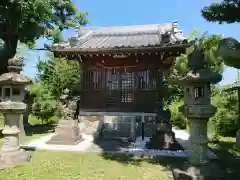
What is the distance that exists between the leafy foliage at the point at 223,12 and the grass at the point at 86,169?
4644mm

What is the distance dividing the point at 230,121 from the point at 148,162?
687 centimetres

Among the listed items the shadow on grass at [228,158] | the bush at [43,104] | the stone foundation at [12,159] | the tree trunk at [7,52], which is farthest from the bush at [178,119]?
the stone foundation at [12,159]

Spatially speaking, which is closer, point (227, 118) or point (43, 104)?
point (227, 118)

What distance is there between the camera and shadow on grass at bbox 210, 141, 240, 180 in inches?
256

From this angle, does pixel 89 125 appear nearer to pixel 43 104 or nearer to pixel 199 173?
pixel 43 104

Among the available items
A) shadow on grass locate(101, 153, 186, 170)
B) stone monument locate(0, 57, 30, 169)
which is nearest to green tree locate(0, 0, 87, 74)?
stone monument locate(0, 57, 30, 169)

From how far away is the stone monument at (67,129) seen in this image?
1011 cm

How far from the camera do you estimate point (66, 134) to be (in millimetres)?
10211

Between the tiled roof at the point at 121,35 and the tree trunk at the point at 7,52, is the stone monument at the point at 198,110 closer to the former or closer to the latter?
the tiled roof at the point at 121,35

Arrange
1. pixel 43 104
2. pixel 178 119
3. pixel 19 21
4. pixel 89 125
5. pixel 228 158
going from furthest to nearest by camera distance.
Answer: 1. pixel 43 104
2. pixel 178 119
3. pixel 89 125
4. pixel 19 21
5. pixel 228 158

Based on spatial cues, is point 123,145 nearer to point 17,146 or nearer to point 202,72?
point 17,146

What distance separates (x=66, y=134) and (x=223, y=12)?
764 cm

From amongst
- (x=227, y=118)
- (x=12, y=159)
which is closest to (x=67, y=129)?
(x=12, y=159)

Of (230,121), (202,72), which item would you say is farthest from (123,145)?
(230,121)
